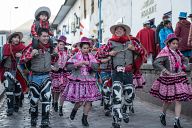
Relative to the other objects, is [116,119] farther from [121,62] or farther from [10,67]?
[10,67]

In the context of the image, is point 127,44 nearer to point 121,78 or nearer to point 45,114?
point 121,78

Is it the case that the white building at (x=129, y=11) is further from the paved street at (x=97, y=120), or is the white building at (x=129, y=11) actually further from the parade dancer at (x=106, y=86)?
the paved street at (x=97, y=120)

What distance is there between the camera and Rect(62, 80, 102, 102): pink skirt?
30.8 ft

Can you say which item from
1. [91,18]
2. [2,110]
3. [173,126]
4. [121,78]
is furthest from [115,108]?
[91,18]

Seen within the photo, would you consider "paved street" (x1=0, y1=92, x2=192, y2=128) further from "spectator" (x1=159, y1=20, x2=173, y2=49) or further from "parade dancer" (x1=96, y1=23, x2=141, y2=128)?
"spectator" (x1=159, y1=20, x2=173, y2=49)

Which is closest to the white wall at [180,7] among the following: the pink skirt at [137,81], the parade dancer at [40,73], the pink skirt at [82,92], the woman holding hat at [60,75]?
the pink skirt at [137,81]

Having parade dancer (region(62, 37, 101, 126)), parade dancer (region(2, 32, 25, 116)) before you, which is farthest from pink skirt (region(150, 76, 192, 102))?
parade dancer (region(2, 32, 25, 116))

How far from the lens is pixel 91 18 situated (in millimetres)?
31594

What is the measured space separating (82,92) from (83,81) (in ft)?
0.77

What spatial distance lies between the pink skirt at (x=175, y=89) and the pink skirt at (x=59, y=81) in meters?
3.14

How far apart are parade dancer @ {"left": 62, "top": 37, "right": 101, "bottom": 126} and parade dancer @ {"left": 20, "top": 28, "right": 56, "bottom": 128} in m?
0.64

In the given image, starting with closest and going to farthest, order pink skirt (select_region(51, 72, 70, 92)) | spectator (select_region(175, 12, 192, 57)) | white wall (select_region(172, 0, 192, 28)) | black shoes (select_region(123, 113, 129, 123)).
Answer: black shoes (select_region(123, 113, 129, 123)) < pink skirt (select_region(51, 72, 70, 92)) < spectator (select_region(175, 12, 192, 57)) < white wall (select_region(172, 0, 192, 28))

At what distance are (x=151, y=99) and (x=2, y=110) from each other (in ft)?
13.8

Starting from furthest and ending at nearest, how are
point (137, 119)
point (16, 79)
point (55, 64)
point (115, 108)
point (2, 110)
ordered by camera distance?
point (2, 110)
point (16, 79)
point (137, 119)
point (55, 64)
point (115, 108)
